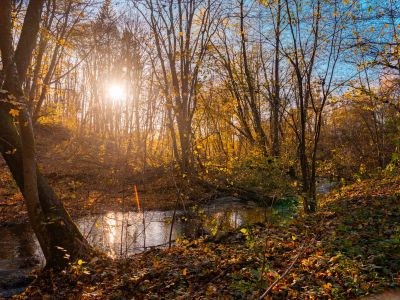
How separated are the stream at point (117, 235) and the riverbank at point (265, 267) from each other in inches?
27.0

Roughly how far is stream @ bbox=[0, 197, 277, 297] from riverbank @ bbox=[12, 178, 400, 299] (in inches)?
27.0

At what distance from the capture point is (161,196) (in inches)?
630

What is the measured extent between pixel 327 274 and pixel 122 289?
3.18 metres

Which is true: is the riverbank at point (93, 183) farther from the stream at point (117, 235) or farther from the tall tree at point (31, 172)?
the tall tree at point (31, 172)

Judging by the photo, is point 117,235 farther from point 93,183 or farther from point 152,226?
point 93,183

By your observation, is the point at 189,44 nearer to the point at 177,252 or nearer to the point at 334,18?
the point at 334,18

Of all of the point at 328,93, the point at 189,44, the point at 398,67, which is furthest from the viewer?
the point at 189,44

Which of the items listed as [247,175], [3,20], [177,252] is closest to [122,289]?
[177,252]

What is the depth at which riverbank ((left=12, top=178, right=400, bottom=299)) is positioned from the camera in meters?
4.61

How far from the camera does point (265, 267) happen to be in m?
5.30

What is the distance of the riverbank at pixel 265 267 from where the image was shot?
181 inches

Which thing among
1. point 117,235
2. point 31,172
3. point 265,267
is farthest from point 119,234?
point 265,267

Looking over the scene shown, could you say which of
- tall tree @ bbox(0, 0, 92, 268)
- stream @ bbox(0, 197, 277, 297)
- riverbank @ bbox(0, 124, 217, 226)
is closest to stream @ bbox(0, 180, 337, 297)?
stream @ bbox(0, 197, 277, 297)

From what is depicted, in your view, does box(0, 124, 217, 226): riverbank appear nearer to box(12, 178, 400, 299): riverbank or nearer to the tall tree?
the tall tree
